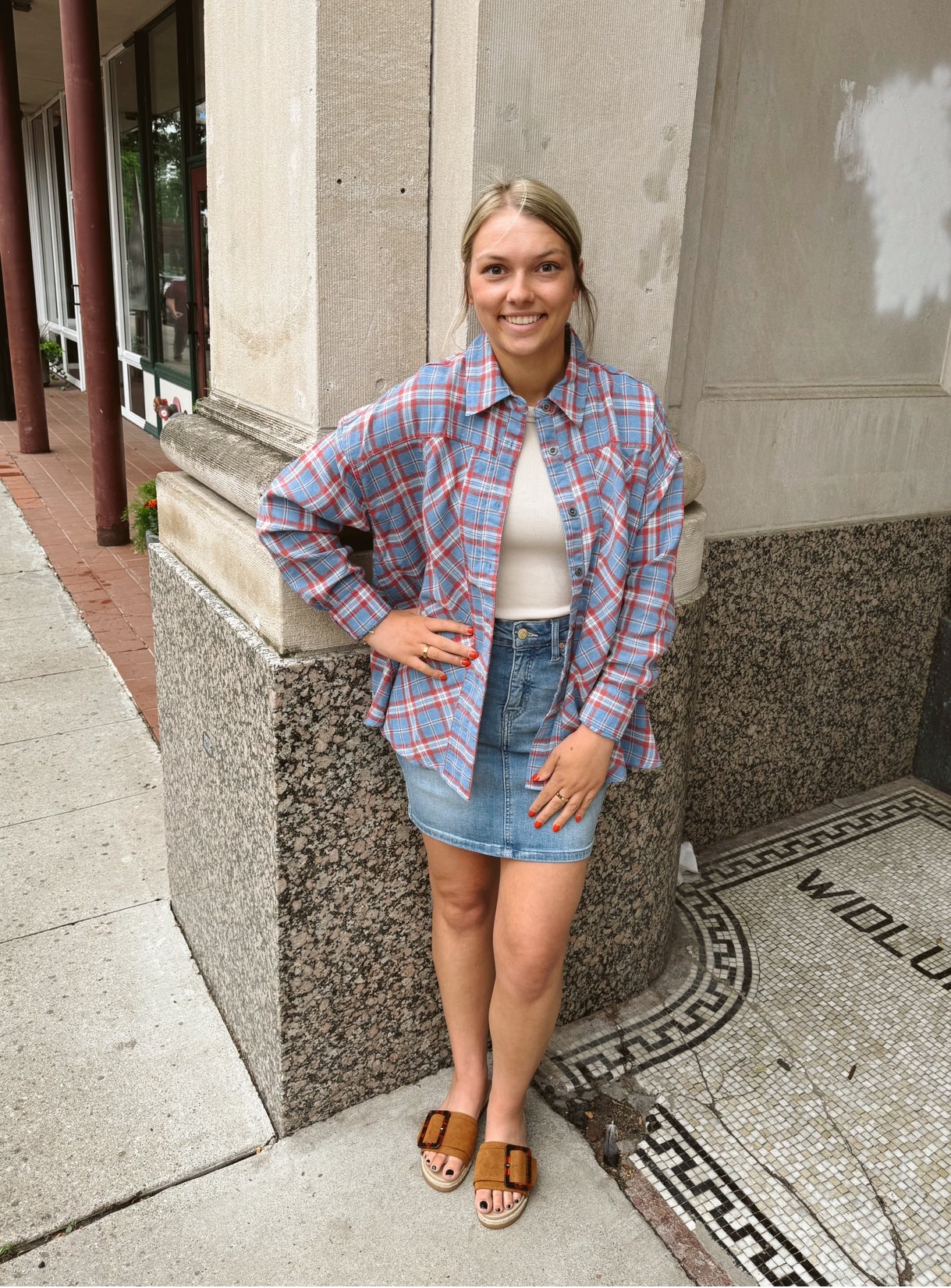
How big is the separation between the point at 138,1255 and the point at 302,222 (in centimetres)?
212

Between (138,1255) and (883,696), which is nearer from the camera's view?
(138,1255)

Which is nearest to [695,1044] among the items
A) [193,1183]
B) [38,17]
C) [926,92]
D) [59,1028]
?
[193,1183]

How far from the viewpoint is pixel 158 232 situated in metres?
11.5

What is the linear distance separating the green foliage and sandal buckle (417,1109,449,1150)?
194 inches

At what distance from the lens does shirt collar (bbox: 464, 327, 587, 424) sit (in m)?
1.84

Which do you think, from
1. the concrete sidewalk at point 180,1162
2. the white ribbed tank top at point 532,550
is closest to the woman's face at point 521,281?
the white ribbed tank top at point 532,550

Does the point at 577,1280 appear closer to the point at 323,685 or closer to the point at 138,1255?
the point at 138,1255

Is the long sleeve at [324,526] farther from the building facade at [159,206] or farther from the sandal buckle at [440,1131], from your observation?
the building facade at [159,206]

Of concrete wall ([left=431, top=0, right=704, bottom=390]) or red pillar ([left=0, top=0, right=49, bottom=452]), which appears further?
red pillar ([left=0, top=0, right=49, bottom=452])

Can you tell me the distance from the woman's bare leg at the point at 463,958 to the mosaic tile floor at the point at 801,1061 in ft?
0.96

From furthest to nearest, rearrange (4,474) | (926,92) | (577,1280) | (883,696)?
(4,474), (883,696), (926,92), (577,1280)

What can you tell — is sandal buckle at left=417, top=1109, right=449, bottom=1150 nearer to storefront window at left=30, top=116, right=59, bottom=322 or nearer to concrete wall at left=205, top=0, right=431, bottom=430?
concrete wall at left=205, top=0, right=431, bottom=430

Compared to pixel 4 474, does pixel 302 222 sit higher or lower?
higher

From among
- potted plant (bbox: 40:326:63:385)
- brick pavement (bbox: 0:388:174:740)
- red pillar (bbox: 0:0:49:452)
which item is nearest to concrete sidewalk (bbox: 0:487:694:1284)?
brick pavement (bbox: 0:388:174:740)
